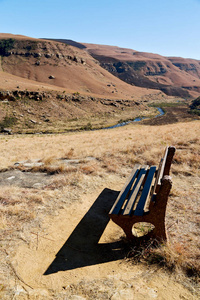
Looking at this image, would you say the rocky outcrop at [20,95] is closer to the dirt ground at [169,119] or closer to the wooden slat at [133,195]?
the dirt ground at [169,119]

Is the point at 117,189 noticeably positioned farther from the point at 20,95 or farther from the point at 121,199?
the point at 20,95

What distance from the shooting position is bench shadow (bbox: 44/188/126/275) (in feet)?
10.3

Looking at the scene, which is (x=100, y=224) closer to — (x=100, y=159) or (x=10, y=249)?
(x=10, y=249)

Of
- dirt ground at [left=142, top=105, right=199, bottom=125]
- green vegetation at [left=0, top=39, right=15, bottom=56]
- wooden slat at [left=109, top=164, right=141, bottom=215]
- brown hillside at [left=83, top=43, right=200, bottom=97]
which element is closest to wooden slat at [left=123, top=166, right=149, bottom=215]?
wooden slat at [left=109, top=164, right=141, bottom=215]

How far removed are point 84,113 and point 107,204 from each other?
45733 millimetres

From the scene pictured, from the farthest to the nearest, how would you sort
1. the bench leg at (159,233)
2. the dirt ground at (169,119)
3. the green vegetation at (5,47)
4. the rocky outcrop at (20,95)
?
the green vegetation at (5,47)
the dirt ground at (169,119)
the rocky outcrop at (20,95)
the bench leg at (159,233)

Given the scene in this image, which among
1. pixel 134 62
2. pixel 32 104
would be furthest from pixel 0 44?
pixel 134 62

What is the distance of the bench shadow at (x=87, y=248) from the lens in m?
3.14

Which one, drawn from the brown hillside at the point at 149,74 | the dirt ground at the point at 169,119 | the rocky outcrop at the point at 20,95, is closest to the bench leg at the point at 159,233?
the dirt ground at the point at 169,119

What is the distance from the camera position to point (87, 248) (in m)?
3.48

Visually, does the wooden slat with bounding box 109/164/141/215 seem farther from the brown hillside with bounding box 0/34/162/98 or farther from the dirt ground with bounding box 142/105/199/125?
the brown hillside with bounding box 0/34/162/98

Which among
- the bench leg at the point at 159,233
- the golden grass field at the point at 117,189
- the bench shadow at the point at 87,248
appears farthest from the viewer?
the bench leg at the point at 159,233

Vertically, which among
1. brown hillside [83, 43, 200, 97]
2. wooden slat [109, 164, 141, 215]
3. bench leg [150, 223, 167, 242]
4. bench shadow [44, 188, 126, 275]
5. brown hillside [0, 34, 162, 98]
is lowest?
bench shadow [44, 188, 126, 275]

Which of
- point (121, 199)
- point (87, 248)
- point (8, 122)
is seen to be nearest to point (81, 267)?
point (87, 248)
